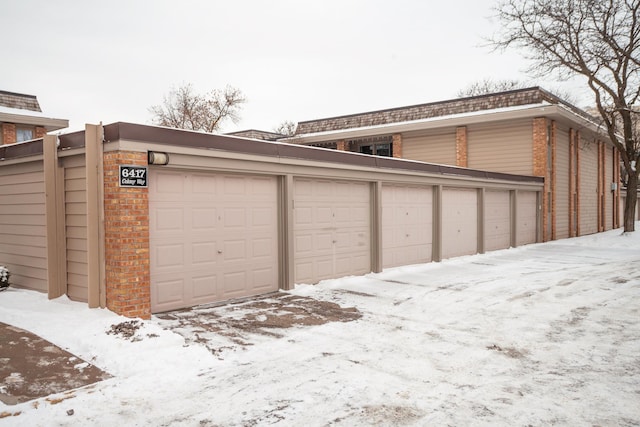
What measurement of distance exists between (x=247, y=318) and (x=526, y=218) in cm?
1605

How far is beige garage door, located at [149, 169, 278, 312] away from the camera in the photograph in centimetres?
730

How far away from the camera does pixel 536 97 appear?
1958 centimetres

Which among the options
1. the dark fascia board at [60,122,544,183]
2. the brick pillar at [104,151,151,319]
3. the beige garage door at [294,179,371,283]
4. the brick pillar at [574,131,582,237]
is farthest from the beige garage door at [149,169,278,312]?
the brick pillar at [574,131,582,237]

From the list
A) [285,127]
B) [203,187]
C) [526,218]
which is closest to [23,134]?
[203,187]

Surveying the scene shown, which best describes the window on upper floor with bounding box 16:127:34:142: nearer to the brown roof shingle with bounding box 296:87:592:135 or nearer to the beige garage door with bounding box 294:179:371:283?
the brown roof shingle with bounding box 296:87:592:135

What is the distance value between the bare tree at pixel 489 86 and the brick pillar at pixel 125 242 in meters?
42.0

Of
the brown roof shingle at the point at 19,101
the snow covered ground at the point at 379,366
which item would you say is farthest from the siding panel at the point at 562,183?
the brown roof shingle at the point at 19,101

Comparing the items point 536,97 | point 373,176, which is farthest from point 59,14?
point 536,97

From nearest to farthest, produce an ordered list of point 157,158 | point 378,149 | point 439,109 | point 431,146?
1. point 157,158
2. point 431,146
3. point 439,109
4. point 378,149

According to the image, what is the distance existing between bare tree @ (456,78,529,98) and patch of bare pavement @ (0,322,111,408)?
43898mm

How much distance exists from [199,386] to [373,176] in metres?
8.03

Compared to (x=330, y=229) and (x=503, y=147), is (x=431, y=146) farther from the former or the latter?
(x=330, y=229)

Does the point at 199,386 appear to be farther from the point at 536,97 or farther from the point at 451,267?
the point at 536,97

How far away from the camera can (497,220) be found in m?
17.4
